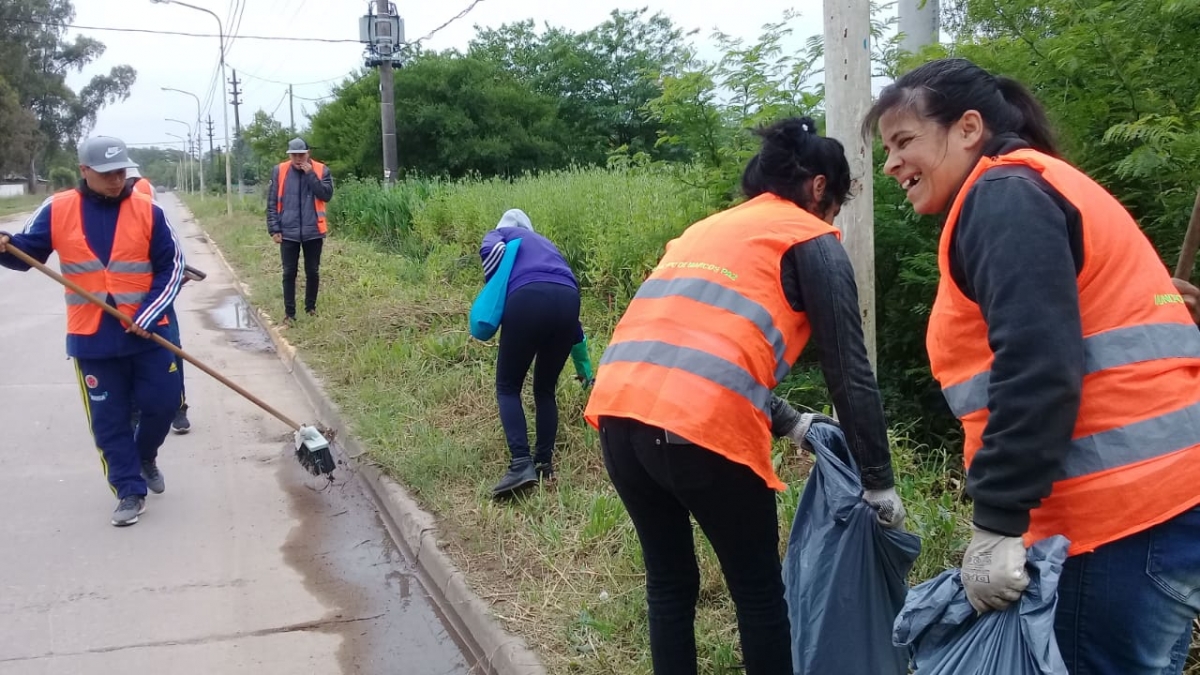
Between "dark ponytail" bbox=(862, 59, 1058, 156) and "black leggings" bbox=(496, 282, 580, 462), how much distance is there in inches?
108

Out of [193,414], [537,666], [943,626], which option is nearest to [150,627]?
[537,666]

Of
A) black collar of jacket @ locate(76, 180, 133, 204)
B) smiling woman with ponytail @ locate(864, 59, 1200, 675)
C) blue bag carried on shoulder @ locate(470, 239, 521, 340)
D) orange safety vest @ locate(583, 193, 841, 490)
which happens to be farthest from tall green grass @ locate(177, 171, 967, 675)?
black collar of jacket @ locate(76, 180, 133, 204)

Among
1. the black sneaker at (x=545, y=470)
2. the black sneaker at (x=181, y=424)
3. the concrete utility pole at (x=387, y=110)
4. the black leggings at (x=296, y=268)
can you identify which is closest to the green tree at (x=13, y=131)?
the concrete utility pole at (x=387, y=110)

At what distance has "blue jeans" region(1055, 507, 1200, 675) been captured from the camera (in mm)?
1734

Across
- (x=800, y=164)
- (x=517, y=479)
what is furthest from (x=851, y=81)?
(x=517, y=479)

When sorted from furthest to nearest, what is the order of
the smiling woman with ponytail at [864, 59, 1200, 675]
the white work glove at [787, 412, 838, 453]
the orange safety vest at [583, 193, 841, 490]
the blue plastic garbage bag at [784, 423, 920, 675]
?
the white work glove at [787, 412, 838, 453]
the blue plastic garbage bag at [784, 423, 920, 675]
the orange safety vest at [583, 193, 841, 490]
the smiling woman with ponytail at [864, 59, 1200, 675]

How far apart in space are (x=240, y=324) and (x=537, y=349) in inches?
312

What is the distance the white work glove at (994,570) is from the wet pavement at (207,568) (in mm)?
2274

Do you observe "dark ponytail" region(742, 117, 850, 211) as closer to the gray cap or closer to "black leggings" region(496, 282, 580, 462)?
Answer: "black leggings" region(496, 282, 580, 462)

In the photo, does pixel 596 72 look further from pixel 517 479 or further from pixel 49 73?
pixel 49 73

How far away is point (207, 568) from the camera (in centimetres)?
450

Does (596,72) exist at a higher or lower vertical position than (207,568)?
higher

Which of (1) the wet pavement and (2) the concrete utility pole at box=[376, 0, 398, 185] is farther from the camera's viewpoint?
(2) the concrete utility pole at box=[376, 0, 398, 185]

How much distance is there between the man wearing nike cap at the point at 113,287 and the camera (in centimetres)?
486
